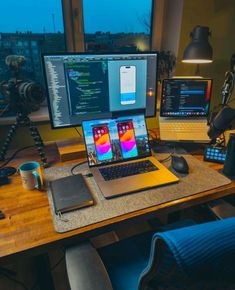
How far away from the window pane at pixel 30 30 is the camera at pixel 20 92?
0.32 metres

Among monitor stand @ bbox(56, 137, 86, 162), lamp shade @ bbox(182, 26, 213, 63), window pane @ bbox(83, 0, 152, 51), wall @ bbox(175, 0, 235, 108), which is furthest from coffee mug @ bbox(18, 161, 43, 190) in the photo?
wall @ bbox(175, 0, 235, 108)

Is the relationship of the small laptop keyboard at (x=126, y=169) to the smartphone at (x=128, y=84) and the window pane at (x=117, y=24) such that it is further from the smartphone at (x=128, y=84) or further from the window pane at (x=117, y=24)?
the window pane at (x=117, y=24)

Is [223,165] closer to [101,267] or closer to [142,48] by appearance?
[101,267]

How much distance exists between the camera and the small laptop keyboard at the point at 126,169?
975mm

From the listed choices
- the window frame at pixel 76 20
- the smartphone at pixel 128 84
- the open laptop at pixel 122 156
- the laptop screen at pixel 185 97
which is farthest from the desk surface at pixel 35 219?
the window frame at pixel 76 20

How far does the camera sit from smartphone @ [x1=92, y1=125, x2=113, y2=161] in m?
1.05

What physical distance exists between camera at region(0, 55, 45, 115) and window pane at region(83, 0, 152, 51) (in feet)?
2.07

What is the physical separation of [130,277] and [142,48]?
5.24ft

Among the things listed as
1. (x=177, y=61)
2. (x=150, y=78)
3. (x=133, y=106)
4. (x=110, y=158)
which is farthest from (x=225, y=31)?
(x=110, y=158)

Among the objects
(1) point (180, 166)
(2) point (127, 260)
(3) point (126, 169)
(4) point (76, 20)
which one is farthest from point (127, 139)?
(4) point (76, 20)

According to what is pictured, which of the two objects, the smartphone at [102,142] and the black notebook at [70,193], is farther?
the smartphone at [102,142]

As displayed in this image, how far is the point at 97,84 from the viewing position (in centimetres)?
112

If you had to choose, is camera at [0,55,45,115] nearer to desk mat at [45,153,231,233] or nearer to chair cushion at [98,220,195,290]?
desk mat at [45,153,231,233]

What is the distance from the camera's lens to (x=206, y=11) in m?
1.62
